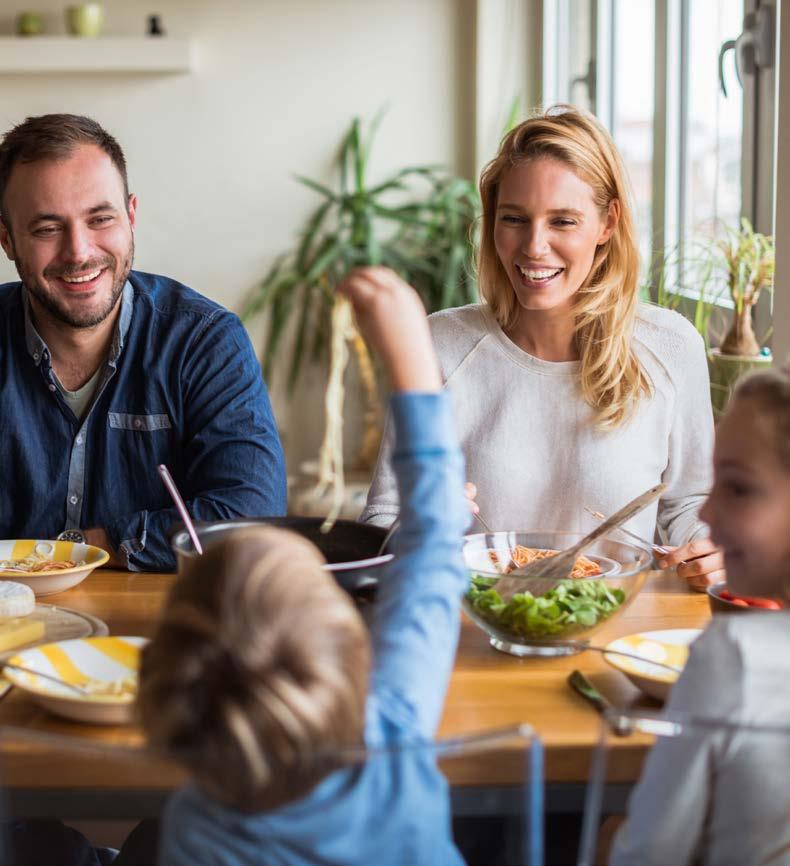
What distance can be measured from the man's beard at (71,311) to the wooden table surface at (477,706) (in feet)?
1.92

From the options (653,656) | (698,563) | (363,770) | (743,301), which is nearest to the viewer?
(363,770)

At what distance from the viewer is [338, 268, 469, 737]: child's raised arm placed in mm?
897

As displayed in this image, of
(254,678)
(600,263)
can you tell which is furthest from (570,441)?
(254,678)

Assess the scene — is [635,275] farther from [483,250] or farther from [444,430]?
[444,430]

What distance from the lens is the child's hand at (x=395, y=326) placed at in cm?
94

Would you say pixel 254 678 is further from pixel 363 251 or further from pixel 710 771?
pixel 363 251

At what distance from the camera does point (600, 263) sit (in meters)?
2.05

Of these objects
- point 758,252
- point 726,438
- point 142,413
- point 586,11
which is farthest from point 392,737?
point 586,11

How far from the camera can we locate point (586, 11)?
4.15 m

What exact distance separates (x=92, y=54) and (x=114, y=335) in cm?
263

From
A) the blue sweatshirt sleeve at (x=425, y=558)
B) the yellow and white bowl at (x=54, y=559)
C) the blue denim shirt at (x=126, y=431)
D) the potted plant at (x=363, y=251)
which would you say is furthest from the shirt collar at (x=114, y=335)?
the potted plant at (x=363, y=251)

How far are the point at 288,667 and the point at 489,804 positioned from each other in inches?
6.5

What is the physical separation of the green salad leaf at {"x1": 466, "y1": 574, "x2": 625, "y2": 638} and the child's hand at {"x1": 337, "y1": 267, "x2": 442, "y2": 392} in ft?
1.30

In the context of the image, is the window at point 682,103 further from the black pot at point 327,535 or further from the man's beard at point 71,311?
the black pot at point 327,535
